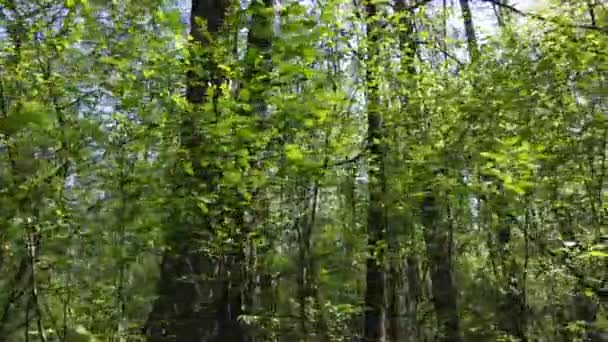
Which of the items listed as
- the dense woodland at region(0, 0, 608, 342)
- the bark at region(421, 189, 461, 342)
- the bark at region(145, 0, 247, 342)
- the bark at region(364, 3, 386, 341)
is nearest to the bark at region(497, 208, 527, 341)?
the bark at region(421, 189, 461, 342)

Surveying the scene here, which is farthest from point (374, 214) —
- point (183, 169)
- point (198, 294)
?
point (183, 169)

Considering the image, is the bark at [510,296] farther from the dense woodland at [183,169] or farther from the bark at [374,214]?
the dense woodland at [183,169]

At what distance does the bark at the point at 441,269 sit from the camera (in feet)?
16.9

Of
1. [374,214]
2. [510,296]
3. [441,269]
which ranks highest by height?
[374,214]

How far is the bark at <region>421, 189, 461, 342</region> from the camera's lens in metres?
5.16

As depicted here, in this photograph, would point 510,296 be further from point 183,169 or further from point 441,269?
point 183,169

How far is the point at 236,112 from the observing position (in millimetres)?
3068

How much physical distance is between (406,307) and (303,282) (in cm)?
433

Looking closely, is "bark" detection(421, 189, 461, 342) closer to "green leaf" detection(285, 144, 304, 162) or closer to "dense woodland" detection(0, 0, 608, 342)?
"dense woodland" detection(0, 0, 608, 342)

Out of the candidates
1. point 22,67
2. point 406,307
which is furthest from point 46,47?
point 406,307

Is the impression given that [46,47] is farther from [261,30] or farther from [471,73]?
[471,73]

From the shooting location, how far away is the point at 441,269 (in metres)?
6.48

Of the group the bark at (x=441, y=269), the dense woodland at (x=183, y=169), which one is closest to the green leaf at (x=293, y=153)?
the dense woodland at (x=183, y=169)

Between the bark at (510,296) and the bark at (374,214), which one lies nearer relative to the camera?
the bark at (374,214)
